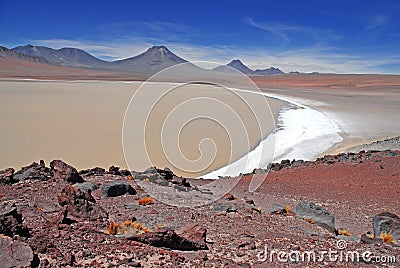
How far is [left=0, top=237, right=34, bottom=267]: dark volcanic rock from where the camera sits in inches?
140

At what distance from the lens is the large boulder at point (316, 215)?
753 cm

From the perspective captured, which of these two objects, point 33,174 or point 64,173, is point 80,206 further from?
point 33,174

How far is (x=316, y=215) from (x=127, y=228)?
376 cm

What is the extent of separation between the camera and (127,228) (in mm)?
5676

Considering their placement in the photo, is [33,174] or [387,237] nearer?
[387,237]

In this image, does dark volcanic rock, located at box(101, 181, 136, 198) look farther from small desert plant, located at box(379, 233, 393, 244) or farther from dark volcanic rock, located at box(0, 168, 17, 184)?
small desert plant, located at box(379, 233, 393, 244)

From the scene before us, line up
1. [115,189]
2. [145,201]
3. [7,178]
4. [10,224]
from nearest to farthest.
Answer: [10,224], [145,201], [115,189], [7,178]

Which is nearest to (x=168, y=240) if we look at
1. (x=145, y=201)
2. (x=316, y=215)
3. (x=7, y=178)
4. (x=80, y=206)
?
(x=80, y=206)

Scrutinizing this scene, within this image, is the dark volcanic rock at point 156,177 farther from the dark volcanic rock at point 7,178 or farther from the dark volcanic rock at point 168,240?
the dark volcanic rock at point 168,240

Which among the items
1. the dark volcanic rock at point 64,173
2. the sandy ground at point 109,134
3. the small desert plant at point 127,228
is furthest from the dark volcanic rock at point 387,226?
the sandy ground at point 109,134

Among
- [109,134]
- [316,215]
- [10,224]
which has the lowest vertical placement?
[109,134]

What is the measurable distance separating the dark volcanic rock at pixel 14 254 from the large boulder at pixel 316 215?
16.9 feet

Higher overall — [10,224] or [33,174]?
[10,224]

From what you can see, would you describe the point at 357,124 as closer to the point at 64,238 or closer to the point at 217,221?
the point at 217,221
